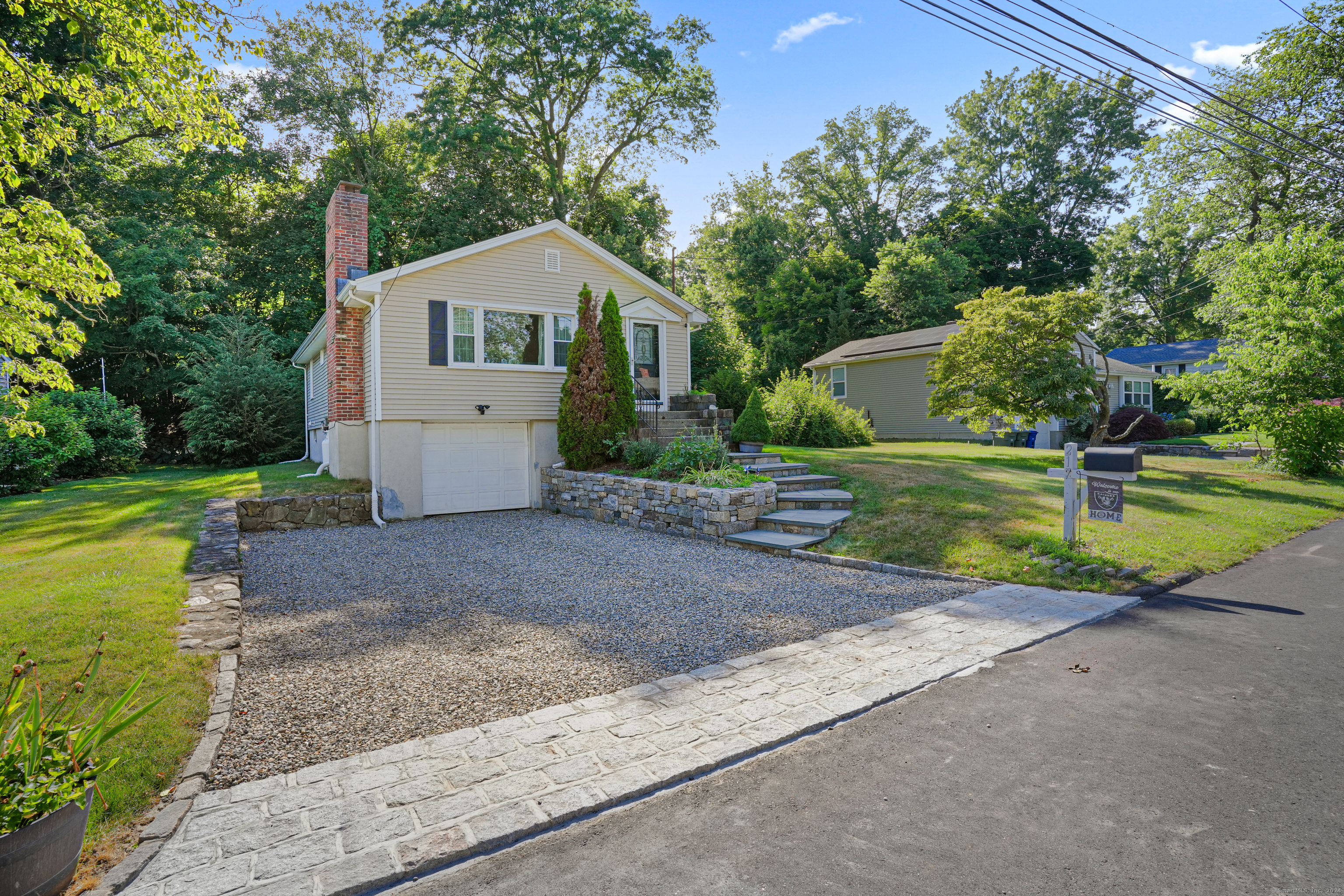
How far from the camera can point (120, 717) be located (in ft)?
10.6

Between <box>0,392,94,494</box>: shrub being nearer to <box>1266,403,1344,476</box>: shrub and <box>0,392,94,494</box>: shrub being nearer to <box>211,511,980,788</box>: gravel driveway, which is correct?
<box>211,511,980,788</box>: gravel driveway

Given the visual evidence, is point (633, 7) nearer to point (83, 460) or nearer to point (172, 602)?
point (83, 460)

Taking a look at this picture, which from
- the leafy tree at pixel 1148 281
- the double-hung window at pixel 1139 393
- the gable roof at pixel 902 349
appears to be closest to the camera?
the gable roof at pixel 902 349

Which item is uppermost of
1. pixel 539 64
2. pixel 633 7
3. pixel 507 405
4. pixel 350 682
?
pixel 633 7

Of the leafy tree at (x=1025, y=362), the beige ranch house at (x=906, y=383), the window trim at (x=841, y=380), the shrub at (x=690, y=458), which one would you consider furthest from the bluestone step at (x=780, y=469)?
the window trim at (x=841, y=380)

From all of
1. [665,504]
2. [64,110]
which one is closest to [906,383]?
[665,504]

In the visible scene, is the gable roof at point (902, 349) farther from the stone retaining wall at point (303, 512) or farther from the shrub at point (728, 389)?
the stone retaining wall at point (303, 512)

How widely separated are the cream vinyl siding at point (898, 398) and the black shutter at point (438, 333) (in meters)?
15.7

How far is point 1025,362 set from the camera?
1300 centimetres

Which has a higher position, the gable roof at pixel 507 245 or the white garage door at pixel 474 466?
the gable roof at pixel 507 245

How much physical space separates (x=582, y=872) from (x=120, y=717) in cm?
260

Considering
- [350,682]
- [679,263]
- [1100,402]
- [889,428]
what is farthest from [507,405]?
[679,263]

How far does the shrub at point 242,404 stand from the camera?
15797 mm

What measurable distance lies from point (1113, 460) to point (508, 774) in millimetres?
6270
